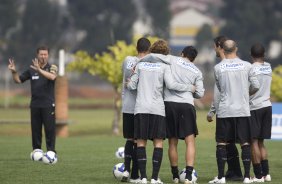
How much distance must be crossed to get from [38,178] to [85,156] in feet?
18.3

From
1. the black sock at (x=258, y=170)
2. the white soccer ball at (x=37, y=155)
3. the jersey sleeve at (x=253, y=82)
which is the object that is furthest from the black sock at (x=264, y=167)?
the white soccer ball at (x=37, y=155)

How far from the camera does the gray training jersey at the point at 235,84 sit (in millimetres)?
15477

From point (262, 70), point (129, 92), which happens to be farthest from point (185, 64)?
point (262, 70)

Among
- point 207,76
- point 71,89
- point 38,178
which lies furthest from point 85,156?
point 207,76

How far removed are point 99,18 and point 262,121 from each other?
278 feet

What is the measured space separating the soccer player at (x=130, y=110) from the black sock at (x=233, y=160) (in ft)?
5.27

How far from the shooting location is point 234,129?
15.6m

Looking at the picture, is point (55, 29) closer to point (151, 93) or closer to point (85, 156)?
point (85, 156)

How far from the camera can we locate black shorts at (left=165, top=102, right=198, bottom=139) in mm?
15328

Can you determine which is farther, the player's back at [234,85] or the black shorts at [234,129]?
the black shorts at [234,129]

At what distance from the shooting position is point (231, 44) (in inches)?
612

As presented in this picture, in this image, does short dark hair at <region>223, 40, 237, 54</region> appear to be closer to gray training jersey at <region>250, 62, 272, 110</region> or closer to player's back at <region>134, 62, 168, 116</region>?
gray training jersey at <region>250, 62, 272, 110</region>

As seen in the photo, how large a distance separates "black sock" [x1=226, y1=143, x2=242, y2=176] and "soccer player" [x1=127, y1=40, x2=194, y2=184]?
164cm

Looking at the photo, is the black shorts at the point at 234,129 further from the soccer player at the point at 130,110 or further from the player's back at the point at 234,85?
the soccer player at the point at 130,110
